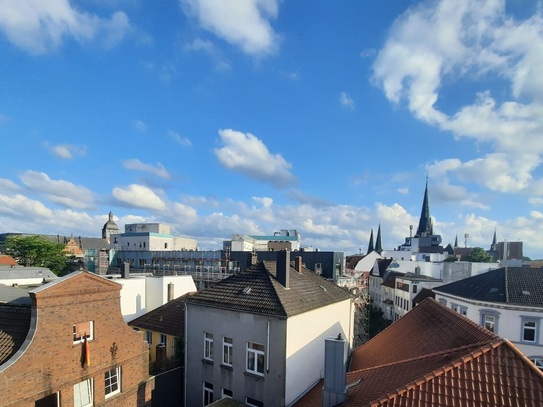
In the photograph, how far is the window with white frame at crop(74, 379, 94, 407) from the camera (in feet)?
42.2

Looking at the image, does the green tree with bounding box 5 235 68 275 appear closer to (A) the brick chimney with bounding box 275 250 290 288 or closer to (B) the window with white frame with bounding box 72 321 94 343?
(B) the window with white frame with bounding box 72 321 94 343

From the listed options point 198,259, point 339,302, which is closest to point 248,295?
point 339,302

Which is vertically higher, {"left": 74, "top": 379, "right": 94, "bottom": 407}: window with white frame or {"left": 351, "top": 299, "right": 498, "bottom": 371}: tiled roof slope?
{"left": 351, "top": 299, "right": 498, "bottom": 371}: tiled roof slope

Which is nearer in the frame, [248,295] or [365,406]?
[365,406]

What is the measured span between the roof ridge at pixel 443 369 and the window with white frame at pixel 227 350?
873 cm

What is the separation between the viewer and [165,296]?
28891 millimetres

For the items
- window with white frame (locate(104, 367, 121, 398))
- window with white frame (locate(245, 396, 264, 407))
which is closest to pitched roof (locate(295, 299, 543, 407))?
window with white frame (locate(245, 396, 264, 407))

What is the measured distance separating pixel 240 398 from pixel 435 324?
964 cm

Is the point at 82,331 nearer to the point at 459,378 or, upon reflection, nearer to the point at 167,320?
the point at 167,320

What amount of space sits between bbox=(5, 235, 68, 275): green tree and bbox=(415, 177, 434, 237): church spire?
Answer: 112 metres

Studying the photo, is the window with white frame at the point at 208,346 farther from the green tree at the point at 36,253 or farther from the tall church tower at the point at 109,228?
the tall church tower at the point at 109,228

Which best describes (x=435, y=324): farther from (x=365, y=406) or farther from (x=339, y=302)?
(x=365, y=406)

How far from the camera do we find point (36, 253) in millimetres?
58781

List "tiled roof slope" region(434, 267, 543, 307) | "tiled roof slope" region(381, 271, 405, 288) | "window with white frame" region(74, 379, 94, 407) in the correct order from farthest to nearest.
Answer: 1. "tiled roof slope" region(381, 271, 405, 288)
2. "tiled roof slope" region(434, 267, 543, 307)
3. "window with white frame" region(74, 379, 94, 407)
